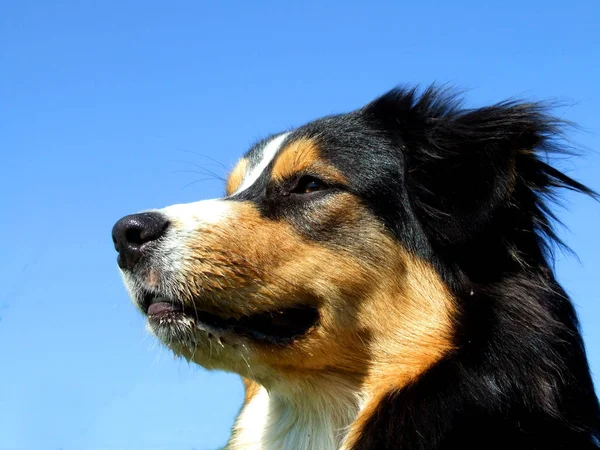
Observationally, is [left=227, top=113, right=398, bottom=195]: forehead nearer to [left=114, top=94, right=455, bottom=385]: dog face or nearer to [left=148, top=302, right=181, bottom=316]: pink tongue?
[left=114, top=94, right=455, bottom=385]: dog face

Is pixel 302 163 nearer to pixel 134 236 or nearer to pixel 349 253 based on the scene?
pixel 349 253

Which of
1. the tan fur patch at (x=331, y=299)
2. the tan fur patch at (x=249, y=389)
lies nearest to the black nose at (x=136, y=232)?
the tan fur patch at (x=331, y=299)

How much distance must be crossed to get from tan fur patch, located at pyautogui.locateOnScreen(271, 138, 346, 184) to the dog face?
17 mm

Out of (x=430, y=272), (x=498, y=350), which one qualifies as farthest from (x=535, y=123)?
(x=498, y=350)

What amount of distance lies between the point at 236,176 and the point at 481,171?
6.48 ft

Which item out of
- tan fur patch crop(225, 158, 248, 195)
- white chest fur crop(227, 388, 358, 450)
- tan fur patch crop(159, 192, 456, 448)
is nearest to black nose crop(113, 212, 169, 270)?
tan fur patch crop(159, 192, 456, 448)

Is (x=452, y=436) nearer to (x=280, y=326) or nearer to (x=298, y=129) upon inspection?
(x=280, y=326)

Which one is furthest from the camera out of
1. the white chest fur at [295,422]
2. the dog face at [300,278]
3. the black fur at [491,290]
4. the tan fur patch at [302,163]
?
the tan fur patch at [302,163]

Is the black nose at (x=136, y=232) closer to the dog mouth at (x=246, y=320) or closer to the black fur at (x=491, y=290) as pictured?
the dog mouth at (x=246, y=320)

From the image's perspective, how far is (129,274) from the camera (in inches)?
185

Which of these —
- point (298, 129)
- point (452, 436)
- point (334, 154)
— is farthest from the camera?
point (298, 129)

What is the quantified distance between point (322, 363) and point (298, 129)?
1831mm

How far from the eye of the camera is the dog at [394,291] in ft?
14.4

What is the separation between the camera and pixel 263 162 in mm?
5594
